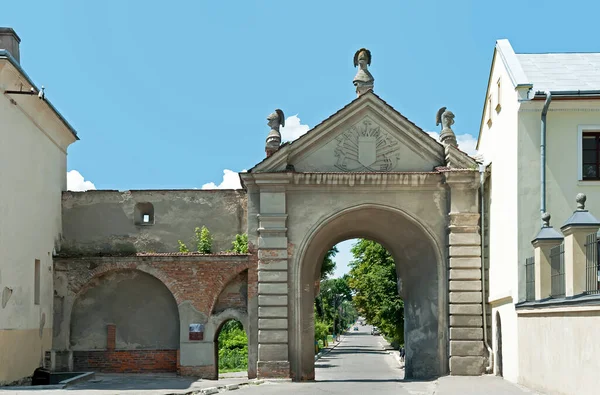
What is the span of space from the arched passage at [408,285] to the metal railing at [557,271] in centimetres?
682

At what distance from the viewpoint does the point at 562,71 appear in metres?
21.6

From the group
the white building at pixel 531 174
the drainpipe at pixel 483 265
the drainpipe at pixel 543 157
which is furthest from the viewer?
the drainpipe at pixel 483 265

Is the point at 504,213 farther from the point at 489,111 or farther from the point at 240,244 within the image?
the point at 240,244

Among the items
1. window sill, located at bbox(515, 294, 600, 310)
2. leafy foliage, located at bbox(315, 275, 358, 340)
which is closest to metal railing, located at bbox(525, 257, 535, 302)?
window sill, located at bbox(515, 294, 600, 310)

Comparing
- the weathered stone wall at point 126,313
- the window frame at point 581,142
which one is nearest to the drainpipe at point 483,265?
the window frame at point 581,142

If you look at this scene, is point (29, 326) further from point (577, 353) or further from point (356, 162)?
point (577, 353)

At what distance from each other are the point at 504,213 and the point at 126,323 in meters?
12.0

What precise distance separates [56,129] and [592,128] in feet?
52.4

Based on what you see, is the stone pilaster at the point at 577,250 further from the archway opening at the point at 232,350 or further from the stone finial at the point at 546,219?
the archway opening at the point at 232,350

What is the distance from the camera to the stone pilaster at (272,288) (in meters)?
23.5

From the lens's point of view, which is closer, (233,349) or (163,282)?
(163,282)

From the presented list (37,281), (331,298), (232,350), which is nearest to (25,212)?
(37,281)

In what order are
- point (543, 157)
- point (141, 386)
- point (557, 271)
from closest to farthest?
point (557, 271) < point (543, 157) < point (141, 386)

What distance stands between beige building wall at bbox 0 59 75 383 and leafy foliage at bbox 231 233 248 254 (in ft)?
18.1
